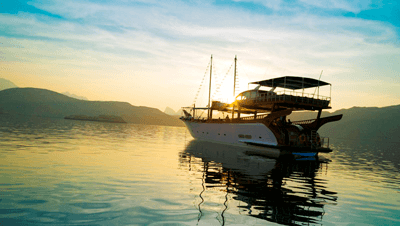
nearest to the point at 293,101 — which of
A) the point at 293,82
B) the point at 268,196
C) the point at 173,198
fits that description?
the point at 293,82

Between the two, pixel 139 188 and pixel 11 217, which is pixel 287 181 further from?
pixel 11 217

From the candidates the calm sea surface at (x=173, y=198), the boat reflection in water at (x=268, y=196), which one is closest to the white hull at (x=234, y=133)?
the boat reflection in water at (x=268, y=196)

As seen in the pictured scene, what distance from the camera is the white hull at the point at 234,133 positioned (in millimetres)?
32188

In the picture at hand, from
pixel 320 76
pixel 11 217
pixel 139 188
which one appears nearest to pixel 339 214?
pixel 139 188

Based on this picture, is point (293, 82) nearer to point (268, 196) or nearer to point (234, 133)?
point (234, 133)

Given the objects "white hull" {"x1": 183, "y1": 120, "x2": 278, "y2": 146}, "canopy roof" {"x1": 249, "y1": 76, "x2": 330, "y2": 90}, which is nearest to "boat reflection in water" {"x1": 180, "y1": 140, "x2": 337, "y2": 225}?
"white hull" {"x1": 183, "y1": 120, "x2": 278, "y2": 146}

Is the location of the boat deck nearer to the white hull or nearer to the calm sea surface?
the white hull

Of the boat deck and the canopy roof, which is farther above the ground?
the canopy roof

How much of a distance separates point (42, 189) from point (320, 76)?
36.1 meters

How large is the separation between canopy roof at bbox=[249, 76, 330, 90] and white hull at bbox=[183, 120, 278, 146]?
745 cm

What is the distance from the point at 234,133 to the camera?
38062 mm

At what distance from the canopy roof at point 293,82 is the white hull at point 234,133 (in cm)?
745

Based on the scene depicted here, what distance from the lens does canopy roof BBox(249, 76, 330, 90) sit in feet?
111

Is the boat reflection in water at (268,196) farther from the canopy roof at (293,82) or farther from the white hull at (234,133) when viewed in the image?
the canopy roof at (293,82)
